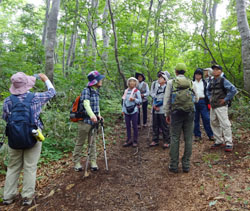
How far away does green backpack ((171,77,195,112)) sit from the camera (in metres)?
4.13

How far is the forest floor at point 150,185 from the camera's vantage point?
3230 mm

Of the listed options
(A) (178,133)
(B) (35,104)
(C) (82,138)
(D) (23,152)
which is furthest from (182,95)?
(D) (23,152)

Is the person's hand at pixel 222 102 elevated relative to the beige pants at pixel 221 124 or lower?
elevated

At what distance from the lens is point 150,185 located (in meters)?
3.91

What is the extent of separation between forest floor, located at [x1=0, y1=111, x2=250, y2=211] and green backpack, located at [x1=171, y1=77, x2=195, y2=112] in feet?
5.02

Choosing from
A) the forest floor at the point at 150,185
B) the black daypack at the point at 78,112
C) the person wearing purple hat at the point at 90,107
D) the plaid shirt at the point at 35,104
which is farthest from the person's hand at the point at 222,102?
the plaid shirt at the point at 35,104

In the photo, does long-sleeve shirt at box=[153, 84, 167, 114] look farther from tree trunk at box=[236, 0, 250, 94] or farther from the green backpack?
tree trunk at box=[236, 0, 250, 94]

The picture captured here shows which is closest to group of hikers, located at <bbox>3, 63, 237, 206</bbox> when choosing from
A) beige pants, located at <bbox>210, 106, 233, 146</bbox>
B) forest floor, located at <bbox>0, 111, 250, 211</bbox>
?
beige pants, located at <bbox>210, 106, 233, 146</bbox>

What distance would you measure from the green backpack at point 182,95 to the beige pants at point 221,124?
1487mm

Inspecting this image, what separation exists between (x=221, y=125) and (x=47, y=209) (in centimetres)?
466

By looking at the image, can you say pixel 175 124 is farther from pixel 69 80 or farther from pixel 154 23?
pixel 154 23

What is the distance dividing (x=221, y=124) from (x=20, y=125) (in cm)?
490

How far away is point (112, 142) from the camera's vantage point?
6785 millimetres

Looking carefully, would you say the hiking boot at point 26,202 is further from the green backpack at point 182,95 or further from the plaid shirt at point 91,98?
the green backpack at point 182,95
